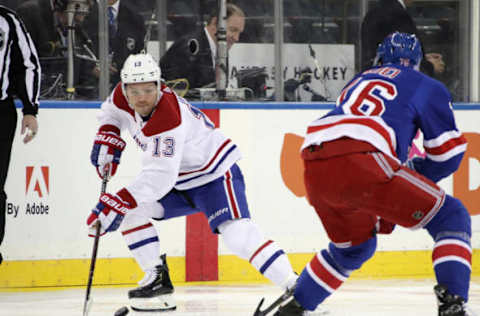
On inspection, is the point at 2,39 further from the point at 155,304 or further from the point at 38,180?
the point at 155,304

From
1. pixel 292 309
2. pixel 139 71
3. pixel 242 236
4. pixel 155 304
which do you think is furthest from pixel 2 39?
pixel 292 309

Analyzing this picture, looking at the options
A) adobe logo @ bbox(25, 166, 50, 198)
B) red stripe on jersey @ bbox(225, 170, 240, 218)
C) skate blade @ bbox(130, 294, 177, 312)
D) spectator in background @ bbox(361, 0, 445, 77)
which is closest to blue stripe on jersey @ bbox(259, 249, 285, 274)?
red stripe on jersey @ bbox(225, 170, 240, 218)

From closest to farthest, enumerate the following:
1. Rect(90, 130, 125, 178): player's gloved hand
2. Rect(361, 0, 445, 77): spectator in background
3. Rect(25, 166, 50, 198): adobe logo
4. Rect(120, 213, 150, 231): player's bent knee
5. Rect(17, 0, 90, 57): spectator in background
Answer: Rect(120, 213, 150, 231): player's bent knee < Rect(90, 130, 125, 178): player's gloved hand < Rect(25, 166, 50, 198): adobe logo < Rect(17, 0, 90, 57): spectator in background < Rect(361, 0, 445, 77): spectator in background

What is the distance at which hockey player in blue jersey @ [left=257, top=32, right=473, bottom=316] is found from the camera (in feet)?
9.26

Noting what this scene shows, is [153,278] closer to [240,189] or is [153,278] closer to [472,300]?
[240,189]

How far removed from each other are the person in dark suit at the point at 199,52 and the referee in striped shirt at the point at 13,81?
852mm

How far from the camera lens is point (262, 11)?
5.33m

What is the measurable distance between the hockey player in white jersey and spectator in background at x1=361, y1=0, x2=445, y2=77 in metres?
1.82

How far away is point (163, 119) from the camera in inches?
140

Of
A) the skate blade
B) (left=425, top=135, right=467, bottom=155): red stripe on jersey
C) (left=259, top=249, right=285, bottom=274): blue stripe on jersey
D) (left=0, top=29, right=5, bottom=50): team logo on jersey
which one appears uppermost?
(left=0, top=29, right=5, bottom=50): team logo on jersey

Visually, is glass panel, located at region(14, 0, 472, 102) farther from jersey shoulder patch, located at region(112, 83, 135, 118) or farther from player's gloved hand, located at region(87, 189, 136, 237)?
player's gloved hand, located at region(87, 189, 136, 237)

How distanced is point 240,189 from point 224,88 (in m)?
1.57

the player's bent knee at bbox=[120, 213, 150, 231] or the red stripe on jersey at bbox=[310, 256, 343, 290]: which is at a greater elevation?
the player's bent knee at bbox=[120, 213, 150, 231]

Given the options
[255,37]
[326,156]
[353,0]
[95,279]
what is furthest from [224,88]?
[326,156]
